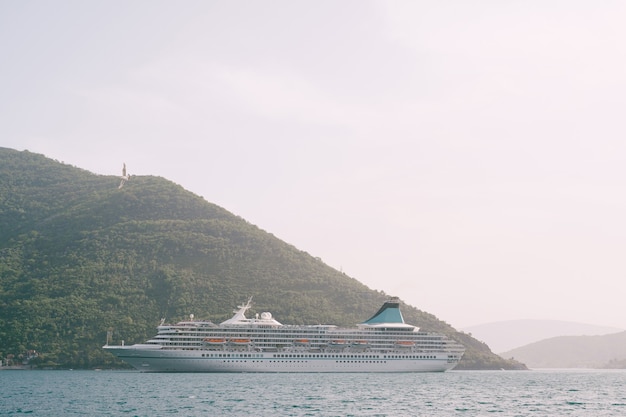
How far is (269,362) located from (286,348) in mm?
5656

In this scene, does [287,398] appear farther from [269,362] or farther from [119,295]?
[119,295]

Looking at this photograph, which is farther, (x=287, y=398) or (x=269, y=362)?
(x=269, y=362)

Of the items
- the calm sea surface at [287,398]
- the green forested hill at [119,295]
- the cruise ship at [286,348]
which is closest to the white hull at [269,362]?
the cruise ship at [286,348]

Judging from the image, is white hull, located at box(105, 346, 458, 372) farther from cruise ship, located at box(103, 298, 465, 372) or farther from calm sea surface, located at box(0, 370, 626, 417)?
calm sea surface, located at box(0, 370, 626, 417)

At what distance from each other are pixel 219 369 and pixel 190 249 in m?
62.3

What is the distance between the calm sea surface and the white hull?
19.9 meters

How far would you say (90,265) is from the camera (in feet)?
616

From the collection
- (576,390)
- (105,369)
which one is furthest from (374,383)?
(105,369)

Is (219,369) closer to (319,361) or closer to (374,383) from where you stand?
(319,361)

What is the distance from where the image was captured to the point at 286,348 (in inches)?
5945

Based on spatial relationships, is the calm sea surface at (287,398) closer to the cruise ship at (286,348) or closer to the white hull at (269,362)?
the white hull at (269,362)

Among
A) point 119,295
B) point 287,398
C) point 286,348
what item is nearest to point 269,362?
point 286,348

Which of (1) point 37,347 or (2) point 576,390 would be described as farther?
(1) point 37,347

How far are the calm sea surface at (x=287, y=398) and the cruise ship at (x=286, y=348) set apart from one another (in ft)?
68.7
